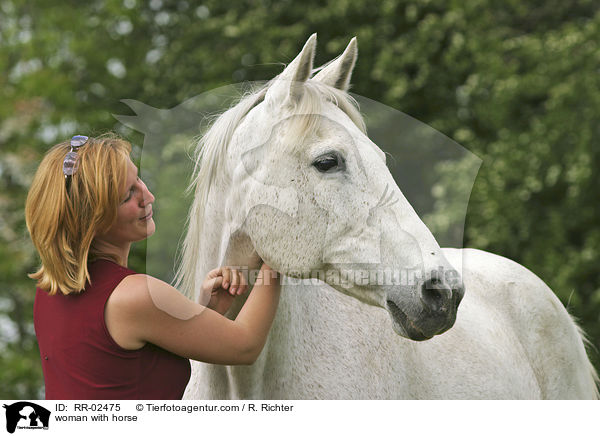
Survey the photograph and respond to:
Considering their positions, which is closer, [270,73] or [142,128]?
[142,128]

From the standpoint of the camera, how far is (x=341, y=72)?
225 cm

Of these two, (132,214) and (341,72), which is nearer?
(132,214)

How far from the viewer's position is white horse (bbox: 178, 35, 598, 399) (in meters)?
1.96

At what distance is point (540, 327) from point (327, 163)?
1961 mm

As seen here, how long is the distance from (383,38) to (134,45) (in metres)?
3.68

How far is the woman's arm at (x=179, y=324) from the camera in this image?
6.03 feet

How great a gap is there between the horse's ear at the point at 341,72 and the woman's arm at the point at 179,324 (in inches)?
31.3

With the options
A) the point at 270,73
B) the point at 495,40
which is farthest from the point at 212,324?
the point at 495,40

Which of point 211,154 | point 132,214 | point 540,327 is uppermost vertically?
point 211,154

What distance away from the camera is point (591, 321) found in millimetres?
7434

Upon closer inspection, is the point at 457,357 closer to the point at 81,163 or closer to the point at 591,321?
the point at 81,163
